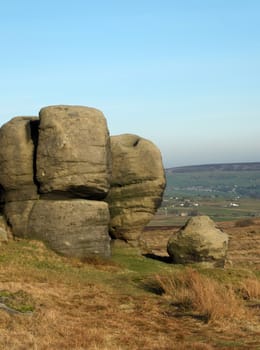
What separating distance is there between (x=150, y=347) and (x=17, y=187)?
61.3ft

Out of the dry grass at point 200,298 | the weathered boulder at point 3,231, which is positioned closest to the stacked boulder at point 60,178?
the weathered boulder at point 3,231

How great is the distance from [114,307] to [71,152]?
1249cm

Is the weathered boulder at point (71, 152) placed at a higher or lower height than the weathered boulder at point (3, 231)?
higher

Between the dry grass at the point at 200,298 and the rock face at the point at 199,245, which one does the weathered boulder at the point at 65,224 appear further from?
the dry grass at the point at 200,298

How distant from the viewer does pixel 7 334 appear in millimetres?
12062

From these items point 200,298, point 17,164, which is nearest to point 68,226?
point 17,164

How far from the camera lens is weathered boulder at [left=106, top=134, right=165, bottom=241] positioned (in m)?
32.5

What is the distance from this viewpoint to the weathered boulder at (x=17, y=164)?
28906mm

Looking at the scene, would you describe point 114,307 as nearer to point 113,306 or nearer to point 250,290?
point 113,306

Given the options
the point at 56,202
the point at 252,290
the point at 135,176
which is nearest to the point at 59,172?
the point at 56,202

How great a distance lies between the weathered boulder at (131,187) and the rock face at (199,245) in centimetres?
309

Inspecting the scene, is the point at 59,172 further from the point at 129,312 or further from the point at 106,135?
→ the point at 129,312

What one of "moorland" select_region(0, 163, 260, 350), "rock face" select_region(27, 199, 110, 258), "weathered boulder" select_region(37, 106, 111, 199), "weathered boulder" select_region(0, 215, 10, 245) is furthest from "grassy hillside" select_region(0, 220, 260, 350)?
"weathered boulder" select_region(37, 106, 111, 199)

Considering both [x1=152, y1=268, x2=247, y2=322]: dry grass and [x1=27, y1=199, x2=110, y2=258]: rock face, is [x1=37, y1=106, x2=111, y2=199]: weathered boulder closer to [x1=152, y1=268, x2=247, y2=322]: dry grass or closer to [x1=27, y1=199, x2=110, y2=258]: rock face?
[x1=27, y1=199, x2=110, y2=258]: rock face
